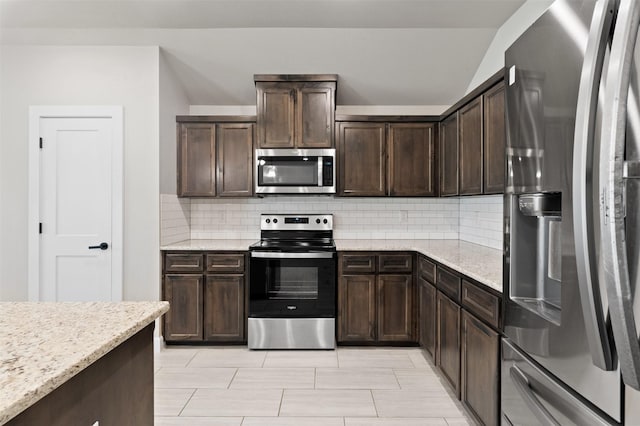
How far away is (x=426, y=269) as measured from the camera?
3221 millimetres

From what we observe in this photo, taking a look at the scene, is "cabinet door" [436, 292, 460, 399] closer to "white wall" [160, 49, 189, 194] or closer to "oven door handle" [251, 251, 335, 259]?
"oven door handle" [251, 251, 335, 259]

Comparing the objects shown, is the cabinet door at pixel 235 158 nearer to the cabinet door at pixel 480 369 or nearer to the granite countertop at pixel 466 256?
the granite countertop at pixel 466 256

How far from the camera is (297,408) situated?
2494mm

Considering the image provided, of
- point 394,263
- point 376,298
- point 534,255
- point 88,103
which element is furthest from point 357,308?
point 88,103

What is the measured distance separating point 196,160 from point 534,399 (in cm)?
348

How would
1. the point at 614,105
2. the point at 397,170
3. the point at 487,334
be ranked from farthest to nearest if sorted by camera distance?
the point at 397,170 < the point at 487,334 < the point at 614,105

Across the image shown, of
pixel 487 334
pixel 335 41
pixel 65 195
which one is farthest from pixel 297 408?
pixel 335 41

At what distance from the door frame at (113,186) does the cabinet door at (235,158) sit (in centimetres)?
91

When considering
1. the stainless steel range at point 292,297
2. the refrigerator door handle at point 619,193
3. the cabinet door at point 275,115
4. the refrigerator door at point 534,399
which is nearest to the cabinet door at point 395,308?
the stainless steel range at point 292,297

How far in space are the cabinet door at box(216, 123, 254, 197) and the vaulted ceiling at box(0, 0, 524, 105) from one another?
1.49 feet

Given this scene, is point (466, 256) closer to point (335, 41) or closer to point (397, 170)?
point (397, 170)

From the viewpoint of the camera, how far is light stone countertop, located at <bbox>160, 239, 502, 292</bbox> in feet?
6.92

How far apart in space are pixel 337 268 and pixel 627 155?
286cm

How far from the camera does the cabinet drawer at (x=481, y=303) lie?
6.21 feet
